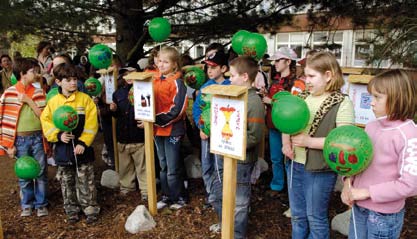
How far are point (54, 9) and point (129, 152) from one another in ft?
8.52

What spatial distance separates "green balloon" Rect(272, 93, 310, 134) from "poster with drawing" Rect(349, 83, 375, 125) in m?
1.31

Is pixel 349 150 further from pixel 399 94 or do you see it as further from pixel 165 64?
pixel 165 64

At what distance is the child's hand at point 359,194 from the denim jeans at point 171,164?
213 centimetres

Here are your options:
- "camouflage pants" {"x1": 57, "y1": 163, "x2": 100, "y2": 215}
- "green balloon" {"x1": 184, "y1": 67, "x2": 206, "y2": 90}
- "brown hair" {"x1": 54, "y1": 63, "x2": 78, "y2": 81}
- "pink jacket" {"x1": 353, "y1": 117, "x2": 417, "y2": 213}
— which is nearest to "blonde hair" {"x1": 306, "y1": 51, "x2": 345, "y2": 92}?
"pink jacket" {"x1": 353, "y1": 117, "x2": 417, "y2": 213}

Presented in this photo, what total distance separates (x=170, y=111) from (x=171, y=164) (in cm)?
57

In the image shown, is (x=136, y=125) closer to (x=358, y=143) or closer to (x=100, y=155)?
(x=100, y=155)

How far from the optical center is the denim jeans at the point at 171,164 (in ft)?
12.7

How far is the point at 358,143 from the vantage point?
188cm

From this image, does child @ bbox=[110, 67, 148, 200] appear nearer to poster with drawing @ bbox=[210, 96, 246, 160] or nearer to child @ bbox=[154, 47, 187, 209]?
child @ bbox=[154, 47, 187, 209]

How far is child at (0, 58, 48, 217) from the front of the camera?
150 inches

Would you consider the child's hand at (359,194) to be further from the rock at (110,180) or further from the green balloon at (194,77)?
the rock at (110,180)

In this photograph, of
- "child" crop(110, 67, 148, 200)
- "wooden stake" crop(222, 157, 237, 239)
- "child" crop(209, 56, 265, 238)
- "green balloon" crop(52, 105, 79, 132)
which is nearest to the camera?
"wooden stake" crop(222, 157, 237, 239)

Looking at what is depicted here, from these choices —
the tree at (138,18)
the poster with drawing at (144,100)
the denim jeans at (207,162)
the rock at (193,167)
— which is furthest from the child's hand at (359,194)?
the tree at (138,18)

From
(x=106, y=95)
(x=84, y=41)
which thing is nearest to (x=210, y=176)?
(x=106, y=95)
